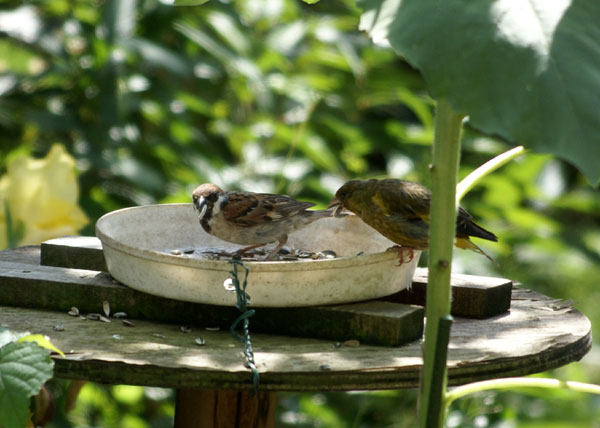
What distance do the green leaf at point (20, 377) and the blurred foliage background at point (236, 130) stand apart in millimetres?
1901

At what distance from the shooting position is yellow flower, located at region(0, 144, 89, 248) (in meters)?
3.10

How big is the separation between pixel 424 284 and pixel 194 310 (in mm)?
624

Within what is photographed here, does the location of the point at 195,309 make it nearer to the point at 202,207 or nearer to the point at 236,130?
the point at 202,207

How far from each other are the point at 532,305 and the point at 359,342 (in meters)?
0.68

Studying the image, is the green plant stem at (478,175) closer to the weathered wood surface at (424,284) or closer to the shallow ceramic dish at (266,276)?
the shallow ceramic dish at (266,276)

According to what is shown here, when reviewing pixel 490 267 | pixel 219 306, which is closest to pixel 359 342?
pixel 219 306

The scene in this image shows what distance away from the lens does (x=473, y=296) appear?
2193 mm

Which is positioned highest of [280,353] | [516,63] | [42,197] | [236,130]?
[516,63]

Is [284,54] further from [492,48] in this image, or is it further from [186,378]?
[492,48]

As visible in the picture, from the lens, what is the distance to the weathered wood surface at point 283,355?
1.65 metres

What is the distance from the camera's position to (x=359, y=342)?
75.6 inches

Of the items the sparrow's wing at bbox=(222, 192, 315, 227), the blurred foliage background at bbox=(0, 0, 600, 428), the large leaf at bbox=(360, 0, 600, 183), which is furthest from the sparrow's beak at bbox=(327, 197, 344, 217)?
the large leaf at bbox=(360, 0, 600, 183)

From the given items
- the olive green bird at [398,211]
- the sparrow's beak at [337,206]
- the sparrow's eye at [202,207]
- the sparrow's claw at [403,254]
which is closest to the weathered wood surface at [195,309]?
the sparrow's claw at [403,254]

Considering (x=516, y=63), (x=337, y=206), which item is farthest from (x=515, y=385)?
(x=337, y=206)
